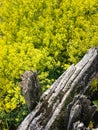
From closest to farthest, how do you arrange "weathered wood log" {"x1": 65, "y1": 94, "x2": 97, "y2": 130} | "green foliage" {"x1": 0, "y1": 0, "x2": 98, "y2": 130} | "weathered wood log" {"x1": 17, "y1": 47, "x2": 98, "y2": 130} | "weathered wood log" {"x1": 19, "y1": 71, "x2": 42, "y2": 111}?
"weathered wood log" {"x1": 65, "y1": 94, "x2": 97, "y2": 130} → "weathered wood log" {"x1": 17, "y1": 47, "x2": 98, "y2": 130} → "weathered wood log" {"x1": 19, "y1": 71, "x2": 42, "y2": 111} → "green foliage" {"x1": 0, "y1": 0, "x2": 98, "y2": 130}

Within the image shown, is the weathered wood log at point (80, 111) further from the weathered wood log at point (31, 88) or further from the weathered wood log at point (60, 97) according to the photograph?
the weathered wood log at point (31, 88)

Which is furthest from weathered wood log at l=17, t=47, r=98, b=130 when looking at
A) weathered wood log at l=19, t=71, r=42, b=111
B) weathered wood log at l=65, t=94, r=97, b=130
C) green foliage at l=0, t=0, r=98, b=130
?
green foliage at l=0, t=0, r=98, b=130

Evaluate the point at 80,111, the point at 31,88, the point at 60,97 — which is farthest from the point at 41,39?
the point at 80,111

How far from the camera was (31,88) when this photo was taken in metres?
21.9

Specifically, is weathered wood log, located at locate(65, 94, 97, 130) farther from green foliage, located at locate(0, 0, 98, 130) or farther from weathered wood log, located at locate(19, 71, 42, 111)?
green foliage, located at locate(0, 0, 98, 130)

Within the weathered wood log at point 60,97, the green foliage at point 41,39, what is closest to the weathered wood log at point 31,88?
the weathered wood log at point 60,97

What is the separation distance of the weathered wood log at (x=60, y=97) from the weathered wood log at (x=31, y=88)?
0.36 meters

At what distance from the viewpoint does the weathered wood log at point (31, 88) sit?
71.6ft

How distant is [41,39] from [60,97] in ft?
35.3

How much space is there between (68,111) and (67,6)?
544 inches

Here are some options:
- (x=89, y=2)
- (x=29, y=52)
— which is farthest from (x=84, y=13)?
(x=29, y=52)

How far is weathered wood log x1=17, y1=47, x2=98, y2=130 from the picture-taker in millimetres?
20625

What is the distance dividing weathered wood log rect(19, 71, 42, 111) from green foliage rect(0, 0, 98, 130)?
179 inches

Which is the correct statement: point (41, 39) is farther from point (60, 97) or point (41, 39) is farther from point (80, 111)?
point (80, 111)
